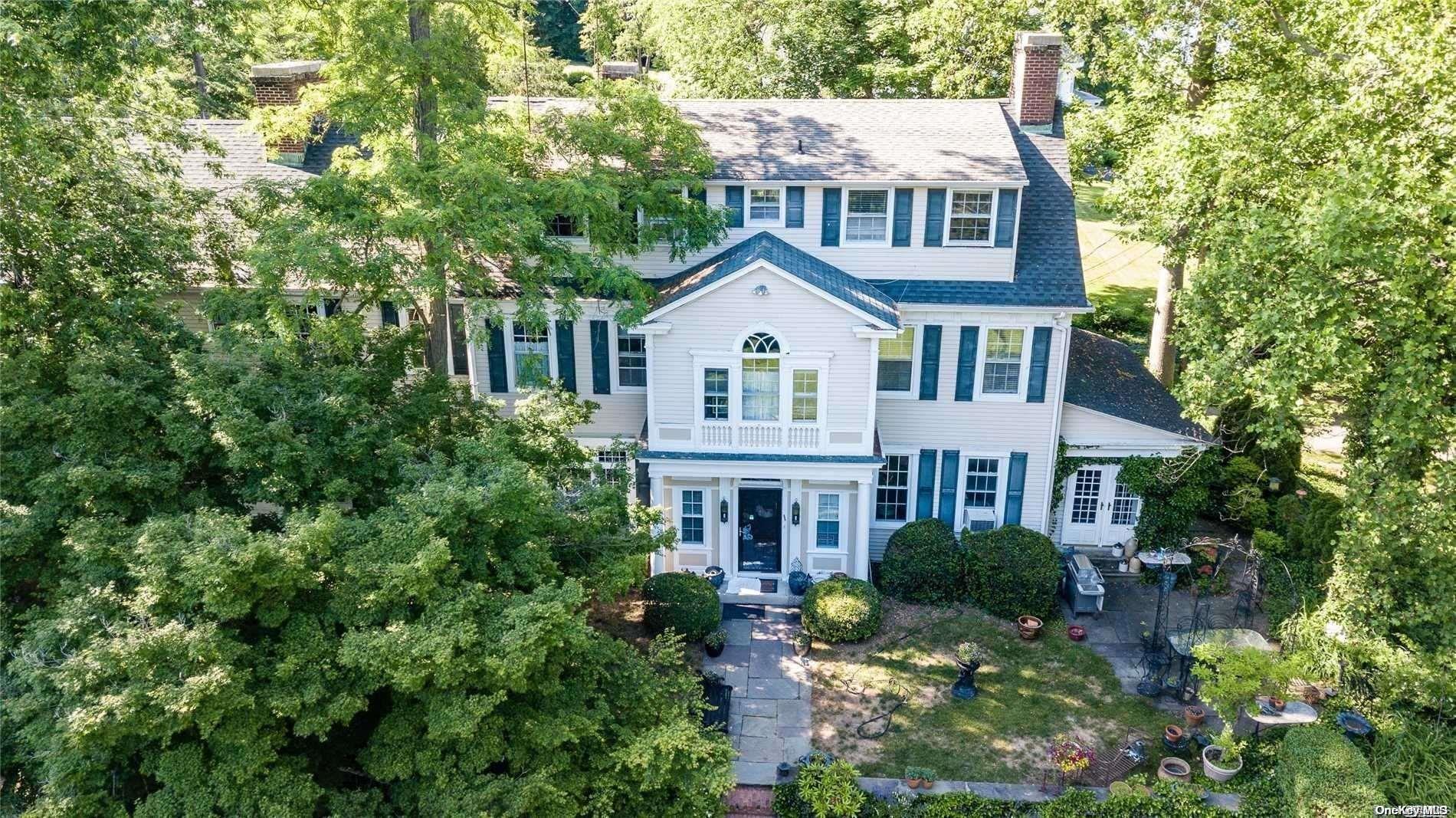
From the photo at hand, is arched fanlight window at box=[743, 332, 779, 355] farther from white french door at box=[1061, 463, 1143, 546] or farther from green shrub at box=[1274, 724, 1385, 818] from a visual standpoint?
green shrub at box=[1274, 724, 1385, 818]

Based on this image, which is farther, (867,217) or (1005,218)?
(867,217)

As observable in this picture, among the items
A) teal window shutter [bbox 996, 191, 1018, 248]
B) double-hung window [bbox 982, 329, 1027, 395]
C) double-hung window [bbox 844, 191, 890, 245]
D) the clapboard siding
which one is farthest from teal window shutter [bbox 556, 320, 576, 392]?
teal window shutter [bbox 996, 191, 1018, 248]

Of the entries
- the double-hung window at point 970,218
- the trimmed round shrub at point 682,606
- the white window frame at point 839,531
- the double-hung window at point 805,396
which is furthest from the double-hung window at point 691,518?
the double-hung window at point 970,218

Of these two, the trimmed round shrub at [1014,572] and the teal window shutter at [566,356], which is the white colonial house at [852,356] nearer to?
the teal window shutter at [566,356]

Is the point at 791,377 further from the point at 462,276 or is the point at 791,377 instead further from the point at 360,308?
the point at 360,308

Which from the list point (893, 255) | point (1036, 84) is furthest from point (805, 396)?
point (1036, 84)

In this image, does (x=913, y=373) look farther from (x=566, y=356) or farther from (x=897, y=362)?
Result: (x=566, y=356)
